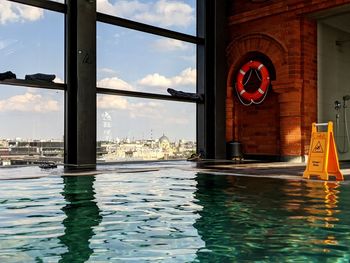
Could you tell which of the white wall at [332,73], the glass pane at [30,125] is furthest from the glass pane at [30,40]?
the white wall at [332,73]

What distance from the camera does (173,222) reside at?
2260 millimetres

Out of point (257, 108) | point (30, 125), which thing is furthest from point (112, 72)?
point (257, 108)

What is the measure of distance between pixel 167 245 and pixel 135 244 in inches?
5.4

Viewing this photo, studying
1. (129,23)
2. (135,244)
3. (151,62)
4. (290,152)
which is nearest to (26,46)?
(129,23)

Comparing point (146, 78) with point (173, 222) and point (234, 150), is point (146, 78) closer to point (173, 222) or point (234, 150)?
point (234, 150)

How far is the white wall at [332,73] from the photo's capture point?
27.3 ft

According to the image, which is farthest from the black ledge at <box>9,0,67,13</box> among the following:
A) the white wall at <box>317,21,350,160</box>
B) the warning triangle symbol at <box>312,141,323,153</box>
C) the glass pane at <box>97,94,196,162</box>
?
the white wall at <box>317,21,350,160</box>

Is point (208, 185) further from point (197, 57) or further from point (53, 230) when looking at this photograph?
point (197, 57)

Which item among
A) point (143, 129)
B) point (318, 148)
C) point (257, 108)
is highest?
point (257, 108)

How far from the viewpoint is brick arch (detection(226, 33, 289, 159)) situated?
820 cm

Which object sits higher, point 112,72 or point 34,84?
point 112,72

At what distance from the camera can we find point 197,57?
9023 millimetres

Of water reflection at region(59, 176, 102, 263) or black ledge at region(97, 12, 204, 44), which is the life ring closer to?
black ledge at region(97, 12, 204, 44)

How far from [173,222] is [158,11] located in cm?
684
